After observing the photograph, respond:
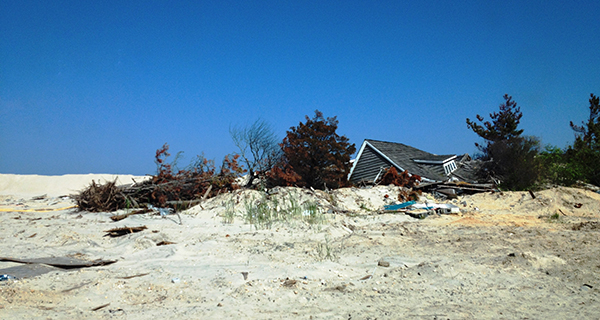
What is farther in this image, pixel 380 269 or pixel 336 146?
pixel 336 146

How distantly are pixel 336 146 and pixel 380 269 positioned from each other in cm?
1265

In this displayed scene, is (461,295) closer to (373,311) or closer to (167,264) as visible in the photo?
(373,311)

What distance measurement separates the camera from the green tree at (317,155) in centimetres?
1647

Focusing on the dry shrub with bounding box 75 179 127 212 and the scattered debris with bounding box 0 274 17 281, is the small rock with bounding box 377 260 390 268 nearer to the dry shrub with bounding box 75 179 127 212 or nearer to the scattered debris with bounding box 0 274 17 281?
the scattered debris with bounding box 0 274 17 281

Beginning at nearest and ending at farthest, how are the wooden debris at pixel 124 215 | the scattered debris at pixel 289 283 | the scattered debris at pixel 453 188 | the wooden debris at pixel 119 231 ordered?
1. the scattered debris at pixel 289 283
2. the wooden debris at pixel 119 231
3. the wooden debris at pixel 124 215
4. the scattered debris at pixel 453 188

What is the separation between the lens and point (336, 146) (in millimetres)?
17156

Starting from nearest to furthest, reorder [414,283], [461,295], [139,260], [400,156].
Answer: [461,295], [414,283], [139,260], [400,156]

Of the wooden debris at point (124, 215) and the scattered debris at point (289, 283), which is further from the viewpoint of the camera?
the wooden debris at point (124, 215)

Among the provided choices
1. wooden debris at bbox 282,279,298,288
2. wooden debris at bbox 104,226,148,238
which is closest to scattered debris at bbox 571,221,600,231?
wooden debris at bbox 282,279,298,288

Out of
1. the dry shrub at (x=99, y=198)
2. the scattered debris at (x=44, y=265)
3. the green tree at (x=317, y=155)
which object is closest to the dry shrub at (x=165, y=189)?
the dry shrub at (x=99, y=198)

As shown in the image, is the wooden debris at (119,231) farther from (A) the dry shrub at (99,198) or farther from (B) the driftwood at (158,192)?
(A) the dry shrub at (99,198)

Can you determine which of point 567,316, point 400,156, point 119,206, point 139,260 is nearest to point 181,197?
point 119,206

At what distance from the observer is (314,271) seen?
4.55 metres

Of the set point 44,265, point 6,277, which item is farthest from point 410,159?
point 6,277
